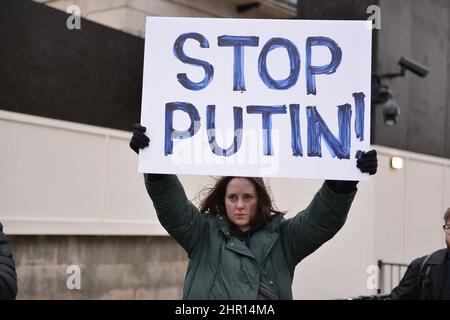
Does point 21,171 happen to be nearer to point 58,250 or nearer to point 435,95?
point 58,250

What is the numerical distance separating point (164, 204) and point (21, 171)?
4.60 metres

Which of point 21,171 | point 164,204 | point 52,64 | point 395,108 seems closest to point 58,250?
point 21,171

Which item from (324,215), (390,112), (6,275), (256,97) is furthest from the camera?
(390,112)

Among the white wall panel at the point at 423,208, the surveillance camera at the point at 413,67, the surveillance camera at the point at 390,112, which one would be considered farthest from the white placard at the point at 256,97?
the white wall panel at the point at 423,208

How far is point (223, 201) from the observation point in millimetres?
3125

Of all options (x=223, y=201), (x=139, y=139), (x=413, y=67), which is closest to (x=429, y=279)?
(x=223, y=201)

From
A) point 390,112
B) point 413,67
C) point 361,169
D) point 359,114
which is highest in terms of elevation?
point 413,67

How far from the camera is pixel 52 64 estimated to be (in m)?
7.53

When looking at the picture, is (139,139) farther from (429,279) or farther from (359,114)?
(429,279)

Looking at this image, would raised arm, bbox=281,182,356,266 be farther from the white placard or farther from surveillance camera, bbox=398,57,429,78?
surveillance camera, bbox=398,57,429,78

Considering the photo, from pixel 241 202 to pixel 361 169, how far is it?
0.53m

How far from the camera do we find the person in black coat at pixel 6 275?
7.78 ft
